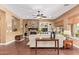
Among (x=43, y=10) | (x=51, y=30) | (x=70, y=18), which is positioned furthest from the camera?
(x=43, y=10)

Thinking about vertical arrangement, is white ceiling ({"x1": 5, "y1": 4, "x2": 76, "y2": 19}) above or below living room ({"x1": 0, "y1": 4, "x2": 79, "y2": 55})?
above

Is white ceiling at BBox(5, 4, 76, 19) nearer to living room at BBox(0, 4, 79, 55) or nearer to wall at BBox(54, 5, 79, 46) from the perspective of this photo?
living room at BBox(0, 4, 79, 55)

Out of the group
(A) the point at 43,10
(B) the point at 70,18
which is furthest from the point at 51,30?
(A) the point at 43,10

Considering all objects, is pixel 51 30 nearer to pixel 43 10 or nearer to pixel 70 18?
pixel 70 18

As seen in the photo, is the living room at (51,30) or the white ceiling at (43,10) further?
the white ceiling at (43,10)

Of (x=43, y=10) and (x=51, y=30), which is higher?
(x=43, y=10)

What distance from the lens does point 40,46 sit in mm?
8414

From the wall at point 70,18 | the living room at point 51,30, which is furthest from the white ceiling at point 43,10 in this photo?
the wall at point 70,18

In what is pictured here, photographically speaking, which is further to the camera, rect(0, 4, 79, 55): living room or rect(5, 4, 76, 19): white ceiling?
rect(5, 4, 76, 19): white ceiling

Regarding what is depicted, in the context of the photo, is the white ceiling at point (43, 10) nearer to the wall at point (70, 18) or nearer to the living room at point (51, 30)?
the living room at point (51, 30)

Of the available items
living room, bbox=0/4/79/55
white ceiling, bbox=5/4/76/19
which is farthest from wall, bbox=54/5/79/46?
white ceiling, bbox=5/4/76/19

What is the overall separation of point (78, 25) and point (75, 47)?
1.51m

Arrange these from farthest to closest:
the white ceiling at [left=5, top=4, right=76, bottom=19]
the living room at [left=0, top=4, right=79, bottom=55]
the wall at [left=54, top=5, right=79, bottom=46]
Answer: the white ceiling at [left=5, top=4, right=76, bottom=19]
the wall at [left=54, top=5, right=79, bottom=46]
the living room at [left=0, top=4, right=79, bottom=55]
